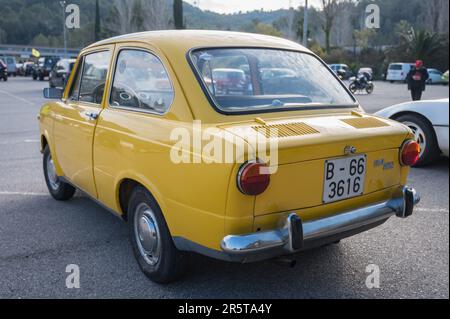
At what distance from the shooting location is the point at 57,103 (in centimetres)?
454

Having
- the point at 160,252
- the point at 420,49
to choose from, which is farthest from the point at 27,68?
the point at 160,252

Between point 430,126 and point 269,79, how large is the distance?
363 centimetres

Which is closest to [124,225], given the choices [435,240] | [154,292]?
[154,292]

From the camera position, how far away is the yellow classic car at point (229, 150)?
7.81 feet

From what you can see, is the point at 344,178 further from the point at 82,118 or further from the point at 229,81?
the point at 82,118

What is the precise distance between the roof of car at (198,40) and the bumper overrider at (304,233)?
1438 mm

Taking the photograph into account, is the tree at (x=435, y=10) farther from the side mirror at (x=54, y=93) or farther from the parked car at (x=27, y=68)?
the parked car at (x=27, y=68)

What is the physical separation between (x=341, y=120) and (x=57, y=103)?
10.0ft

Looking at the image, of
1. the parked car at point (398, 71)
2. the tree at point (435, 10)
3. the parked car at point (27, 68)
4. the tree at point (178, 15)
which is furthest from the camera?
the parked car at point (27, 68)

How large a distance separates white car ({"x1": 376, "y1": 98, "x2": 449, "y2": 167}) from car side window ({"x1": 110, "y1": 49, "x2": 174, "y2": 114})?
14.7 ft

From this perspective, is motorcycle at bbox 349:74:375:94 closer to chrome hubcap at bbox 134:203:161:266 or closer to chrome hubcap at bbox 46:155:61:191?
chrome hubcap at bbox 46:155:61:191

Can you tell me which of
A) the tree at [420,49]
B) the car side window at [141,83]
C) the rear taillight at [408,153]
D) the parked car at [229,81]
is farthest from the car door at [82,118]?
the tree at [420,49]
